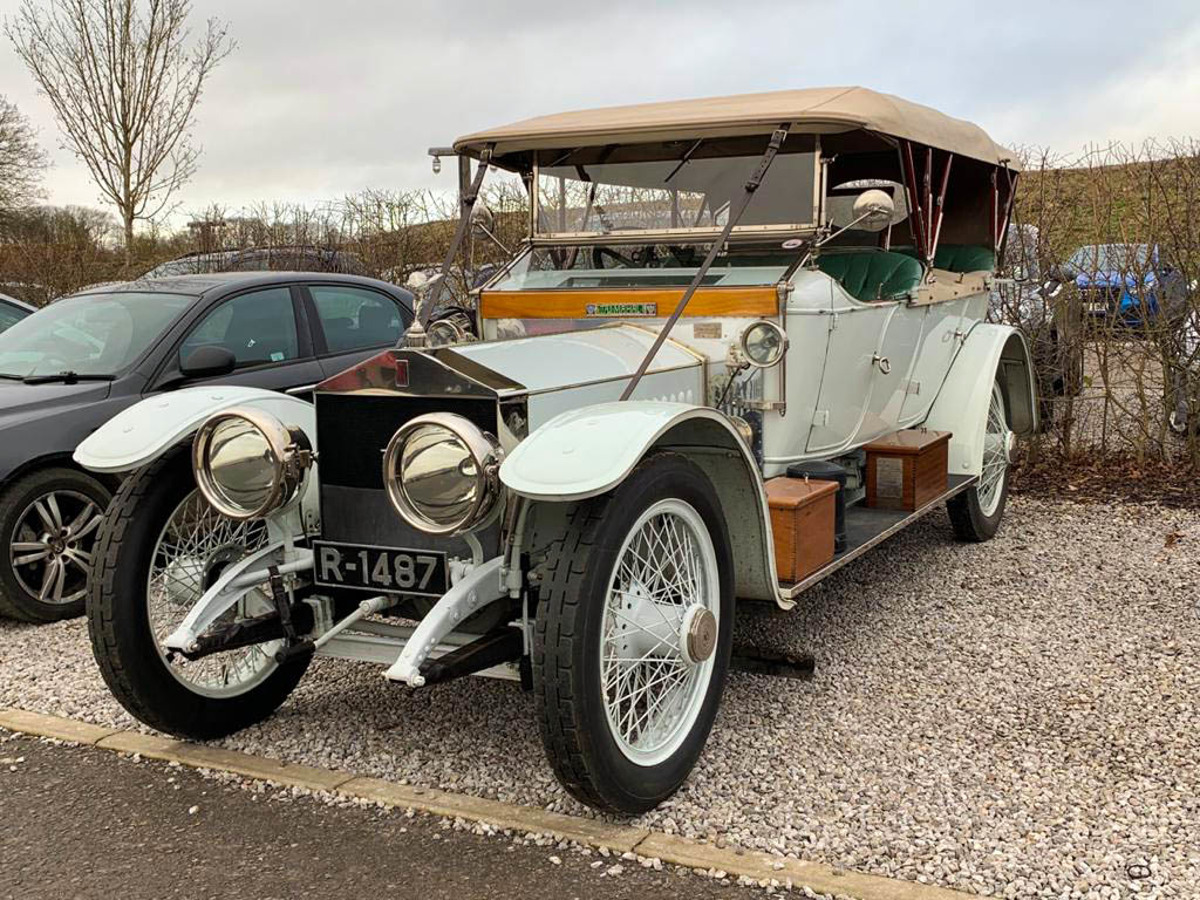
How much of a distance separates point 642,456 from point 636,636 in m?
0.58

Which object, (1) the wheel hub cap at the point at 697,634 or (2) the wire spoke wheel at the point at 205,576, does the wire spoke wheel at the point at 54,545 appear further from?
(1) the wheel hub cap at the point at 697,634

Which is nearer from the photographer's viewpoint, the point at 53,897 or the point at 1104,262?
the point at 53,897

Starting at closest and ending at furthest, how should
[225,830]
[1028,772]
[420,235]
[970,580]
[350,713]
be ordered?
1. [225,830]
2. [1028,772]
3. [350,713]
4. [970,580]
5. [420,235]

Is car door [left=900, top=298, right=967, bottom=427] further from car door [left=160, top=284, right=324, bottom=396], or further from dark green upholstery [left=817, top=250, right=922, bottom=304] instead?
car door [left=160, top=284, right=324, bottom=396]

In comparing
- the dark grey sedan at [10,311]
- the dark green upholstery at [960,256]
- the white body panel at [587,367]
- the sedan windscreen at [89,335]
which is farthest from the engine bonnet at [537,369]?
the dark grey sedan at [10,311]

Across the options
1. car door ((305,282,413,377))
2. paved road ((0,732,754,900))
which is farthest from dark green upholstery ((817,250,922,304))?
paved road ((0,732,754,900))

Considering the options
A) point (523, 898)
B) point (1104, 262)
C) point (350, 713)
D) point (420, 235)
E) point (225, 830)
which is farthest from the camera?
point (420, 235)

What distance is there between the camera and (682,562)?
357 centimetres

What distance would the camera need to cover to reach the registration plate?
11.3ft

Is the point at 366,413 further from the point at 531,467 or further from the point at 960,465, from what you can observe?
the point at 960,465

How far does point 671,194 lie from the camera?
4957 mm

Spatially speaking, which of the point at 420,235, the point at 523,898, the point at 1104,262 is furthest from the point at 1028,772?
the point at 420,235

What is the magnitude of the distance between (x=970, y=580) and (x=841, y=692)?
1840 mm

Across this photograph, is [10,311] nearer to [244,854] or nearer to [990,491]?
[244,854]
